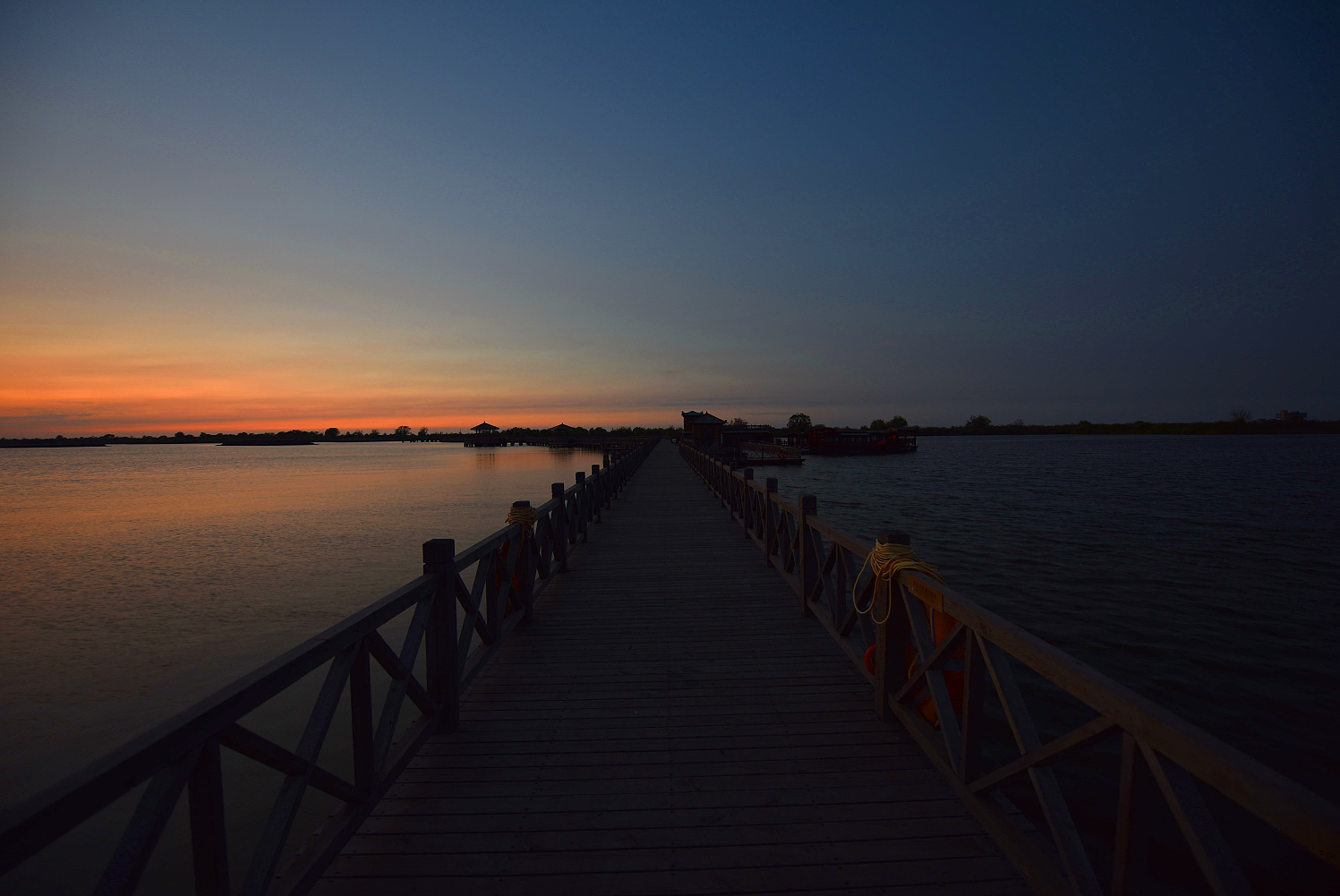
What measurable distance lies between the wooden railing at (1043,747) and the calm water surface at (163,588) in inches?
306

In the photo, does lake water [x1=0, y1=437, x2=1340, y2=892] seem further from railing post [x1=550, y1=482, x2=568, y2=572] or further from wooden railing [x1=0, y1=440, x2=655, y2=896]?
railing post [x1=550, y1=482, x2=568, y2=572]

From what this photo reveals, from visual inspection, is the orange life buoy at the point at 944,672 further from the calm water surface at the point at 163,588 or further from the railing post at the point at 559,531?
the calm water surface at the point at 163,588

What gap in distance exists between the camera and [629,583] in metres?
7.49

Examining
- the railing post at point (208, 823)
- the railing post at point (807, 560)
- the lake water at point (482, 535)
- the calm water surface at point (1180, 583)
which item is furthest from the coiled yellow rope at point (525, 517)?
the calm water surface at point (1180, 583)

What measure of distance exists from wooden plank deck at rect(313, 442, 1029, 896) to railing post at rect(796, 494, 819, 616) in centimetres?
51

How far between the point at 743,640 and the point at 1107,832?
9.93 feet

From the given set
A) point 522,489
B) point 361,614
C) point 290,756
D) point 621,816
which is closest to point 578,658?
point 621,816

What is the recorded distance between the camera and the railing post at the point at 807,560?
19.7 ft

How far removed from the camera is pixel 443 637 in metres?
3.71

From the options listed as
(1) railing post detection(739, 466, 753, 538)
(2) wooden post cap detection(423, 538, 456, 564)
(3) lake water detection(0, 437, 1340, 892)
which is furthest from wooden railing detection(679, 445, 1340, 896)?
(1) railing post detection(739, 466, 753, 538)

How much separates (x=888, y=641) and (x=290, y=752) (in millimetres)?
3460

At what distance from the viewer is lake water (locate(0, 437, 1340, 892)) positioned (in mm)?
6945

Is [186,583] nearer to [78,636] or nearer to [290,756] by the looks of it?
[78,636]

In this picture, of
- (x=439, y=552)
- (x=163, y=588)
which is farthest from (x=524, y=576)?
(x=163, y=588)
